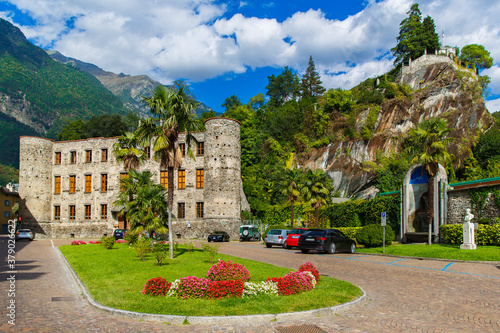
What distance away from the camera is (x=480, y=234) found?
79.7ft

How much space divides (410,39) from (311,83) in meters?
24.6

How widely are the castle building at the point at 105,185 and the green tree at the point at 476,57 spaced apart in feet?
191

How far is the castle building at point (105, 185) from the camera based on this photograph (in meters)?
49.3

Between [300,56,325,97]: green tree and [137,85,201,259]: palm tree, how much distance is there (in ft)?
248

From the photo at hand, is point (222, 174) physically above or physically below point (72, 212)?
above

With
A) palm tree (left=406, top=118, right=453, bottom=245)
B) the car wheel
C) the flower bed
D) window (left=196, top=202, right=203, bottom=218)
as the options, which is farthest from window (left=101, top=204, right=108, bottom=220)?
the flower bed

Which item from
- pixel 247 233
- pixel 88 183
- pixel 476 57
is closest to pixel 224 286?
pixel 247 233

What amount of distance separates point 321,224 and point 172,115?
29177mm

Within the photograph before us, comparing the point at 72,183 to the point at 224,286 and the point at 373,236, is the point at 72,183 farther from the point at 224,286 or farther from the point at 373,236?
the point at 224,286

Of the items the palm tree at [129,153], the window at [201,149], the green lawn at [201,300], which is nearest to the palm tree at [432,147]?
the green lawn at [201,300]

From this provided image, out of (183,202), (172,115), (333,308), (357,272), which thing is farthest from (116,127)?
(333,308)

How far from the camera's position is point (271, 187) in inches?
2333

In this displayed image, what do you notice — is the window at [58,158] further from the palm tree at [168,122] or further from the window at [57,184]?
the palm tree at [168,122]

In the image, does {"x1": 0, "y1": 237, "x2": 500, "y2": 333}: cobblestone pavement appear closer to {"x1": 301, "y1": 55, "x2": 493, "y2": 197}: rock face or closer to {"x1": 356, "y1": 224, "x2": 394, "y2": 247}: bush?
{"x1": 356, "y1": 224, "x2": 394, "y2": 247}: bush
